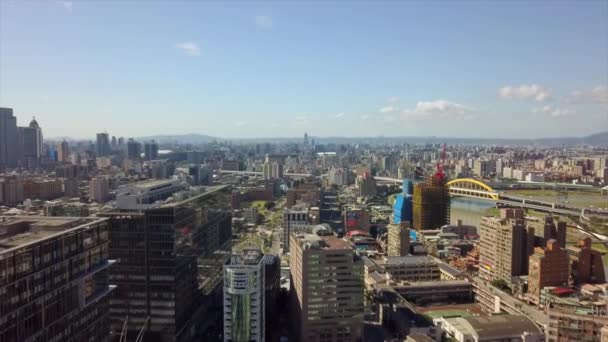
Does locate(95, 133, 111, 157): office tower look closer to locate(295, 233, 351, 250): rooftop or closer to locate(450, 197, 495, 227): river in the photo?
locate(450, 197, 495, 227): river

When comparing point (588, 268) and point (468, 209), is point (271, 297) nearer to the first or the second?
point (588, 268)

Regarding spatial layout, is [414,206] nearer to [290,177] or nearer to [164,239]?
[164,239]

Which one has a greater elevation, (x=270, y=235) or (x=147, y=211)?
(x=147, y=211)

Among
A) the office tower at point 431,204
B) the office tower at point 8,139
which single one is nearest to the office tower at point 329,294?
the office tower at point 431,204

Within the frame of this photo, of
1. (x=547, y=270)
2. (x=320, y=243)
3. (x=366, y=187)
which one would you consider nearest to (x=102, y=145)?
(x=366, y=187)

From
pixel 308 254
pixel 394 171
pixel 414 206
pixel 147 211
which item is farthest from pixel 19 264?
pixel 394 171
